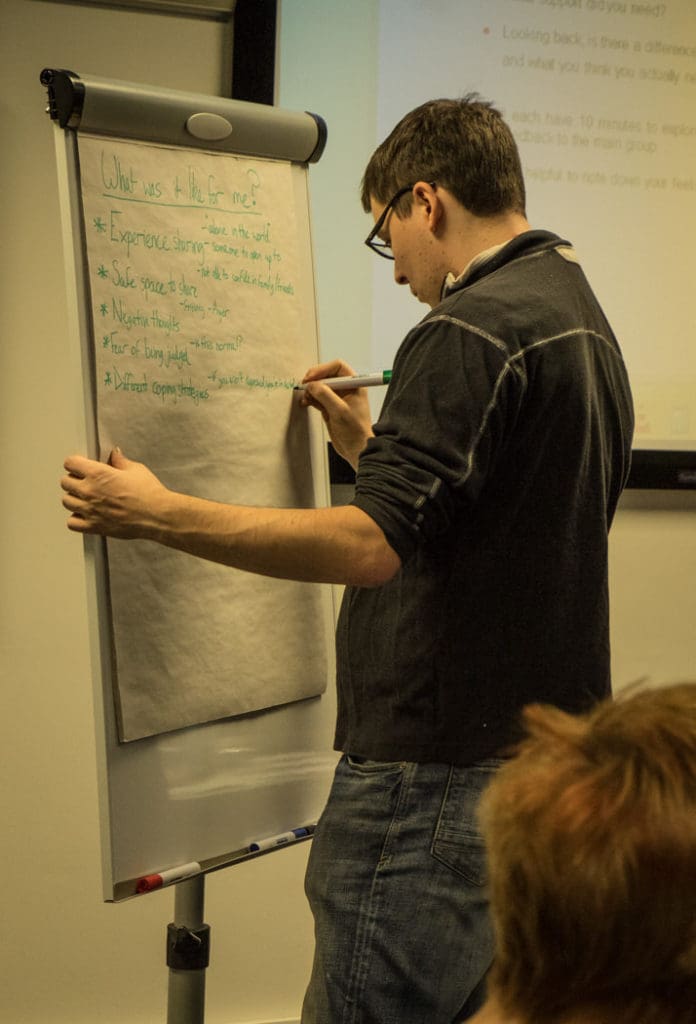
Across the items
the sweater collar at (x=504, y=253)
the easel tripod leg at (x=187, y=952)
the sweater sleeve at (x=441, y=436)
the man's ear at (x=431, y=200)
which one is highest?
the man's ear at (x=431, y=200)

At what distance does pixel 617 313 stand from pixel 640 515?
43 centimetres

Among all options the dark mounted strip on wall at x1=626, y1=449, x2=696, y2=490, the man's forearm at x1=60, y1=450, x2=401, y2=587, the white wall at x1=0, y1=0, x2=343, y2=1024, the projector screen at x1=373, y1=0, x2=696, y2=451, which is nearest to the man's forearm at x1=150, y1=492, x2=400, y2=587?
the man's forearm at x1=60, y1=450, x2=401, y2=587

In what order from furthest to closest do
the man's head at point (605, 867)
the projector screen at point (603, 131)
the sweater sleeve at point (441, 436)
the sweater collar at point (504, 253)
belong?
the projector screen at point (603, 131)
the sweater collar at point (504, 253)
the sweater sleeve at point (441, 436)
the man's head at point (605, 867)

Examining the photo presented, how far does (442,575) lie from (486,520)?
82mm

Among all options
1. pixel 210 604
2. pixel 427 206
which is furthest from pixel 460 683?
pixel 427 206

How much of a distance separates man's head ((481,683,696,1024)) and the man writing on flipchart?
0.65 m

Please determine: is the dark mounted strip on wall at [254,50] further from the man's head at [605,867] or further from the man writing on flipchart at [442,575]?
the man's head at [605,867]

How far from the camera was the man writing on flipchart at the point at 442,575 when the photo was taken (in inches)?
50.1

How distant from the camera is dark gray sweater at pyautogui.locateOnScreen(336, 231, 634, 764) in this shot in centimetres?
127

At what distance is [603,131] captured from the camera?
2.35 m

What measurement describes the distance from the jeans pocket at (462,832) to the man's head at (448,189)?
2.09 feet

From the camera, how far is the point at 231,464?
1627mm

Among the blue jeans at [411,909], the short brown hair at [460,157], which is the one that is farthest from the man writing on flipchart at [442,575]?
the short brown hair at [460,157]

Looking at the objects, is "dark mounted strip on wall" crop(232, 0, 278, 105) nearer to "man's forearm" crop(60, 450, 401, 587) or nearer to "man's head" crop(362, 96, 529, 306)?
"man's head" crop(362, 96, 529, 306)
